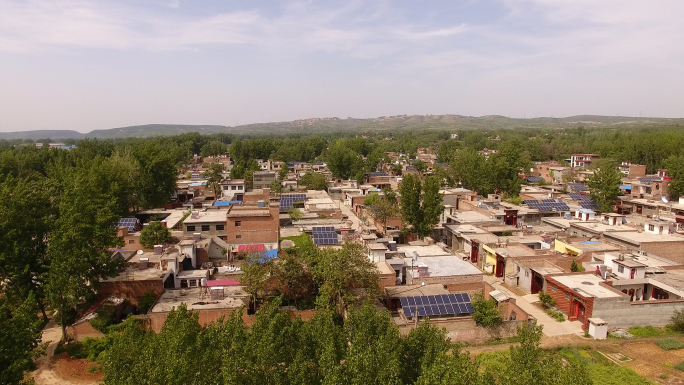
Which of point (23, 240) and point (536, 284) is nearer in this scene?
point (23, 240)

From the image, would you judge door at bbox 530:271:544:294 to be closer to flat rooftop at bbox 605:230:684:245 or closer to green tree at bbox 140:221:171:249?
flat rooftop at bbox 605:230:684:245

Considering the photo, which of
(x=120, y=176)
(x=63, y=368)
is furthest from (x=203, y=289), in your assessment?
(x=120, y=176)

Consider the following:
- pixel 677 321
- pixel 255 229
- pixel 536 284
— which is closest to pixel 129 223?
pixel 255 229

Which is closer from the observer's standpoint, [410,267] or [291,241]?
[410,267]

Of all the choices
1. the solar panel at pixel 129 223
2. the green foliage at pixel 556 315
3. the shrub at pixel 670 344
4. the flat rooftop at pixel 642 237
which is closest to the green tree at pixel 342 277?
the green foliage at pixel 556 315

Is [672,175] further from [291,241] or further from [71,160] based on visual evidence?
[71,160]

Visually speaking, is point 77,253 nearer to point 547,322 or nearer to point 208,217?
point 208,217
